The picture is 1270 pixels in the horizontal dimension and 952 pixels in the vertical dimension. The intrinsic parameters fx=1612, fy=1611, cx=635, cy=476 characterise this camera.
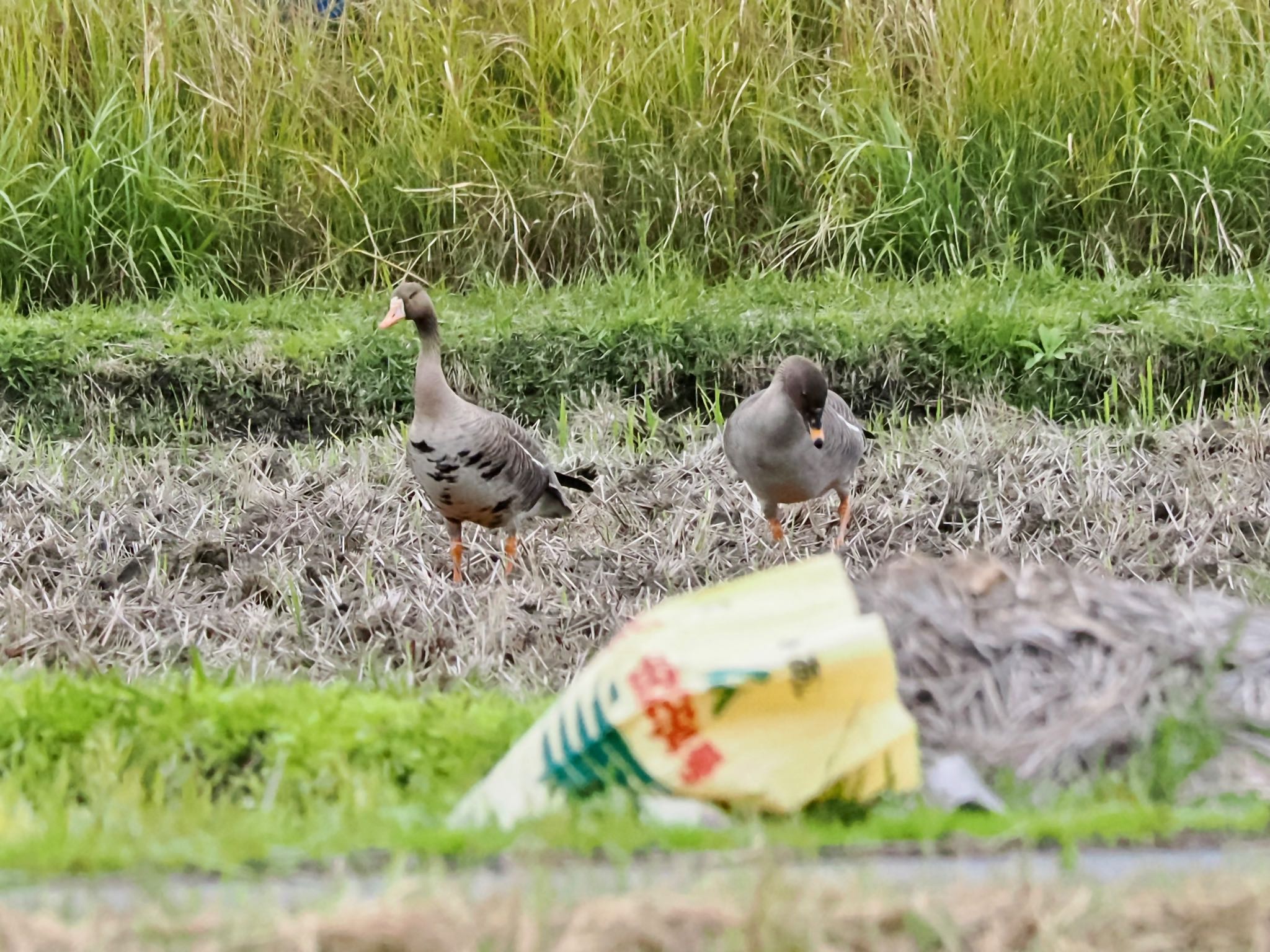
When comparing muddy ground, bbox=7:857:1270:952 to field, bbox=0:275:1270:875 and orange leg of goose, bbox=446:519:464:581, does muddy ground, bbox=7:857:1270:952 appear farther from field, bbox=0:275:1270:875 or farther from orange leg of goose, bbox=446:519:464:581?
orange leg of goose, bbox=446:519:464:581

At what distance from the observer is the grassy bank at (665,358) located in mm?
6059

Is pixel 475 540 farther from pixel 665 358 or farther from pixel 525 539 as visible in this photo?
pixel 665 358

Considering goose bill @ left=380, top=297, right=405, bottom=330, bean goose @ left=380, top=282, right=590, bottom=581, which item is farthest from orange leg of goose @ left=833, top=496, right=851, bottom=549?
goose bill @ left=380, top=297, right=405, bottom=330

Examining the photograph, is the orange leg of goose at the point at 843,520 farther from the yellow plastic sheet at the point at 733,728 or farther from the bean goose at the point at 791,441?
the yellow plastic sheet at the point at 733,728

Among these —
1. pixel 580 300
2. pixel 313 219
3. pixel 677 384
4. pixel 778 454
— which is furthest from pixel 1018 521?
pixel 313 219

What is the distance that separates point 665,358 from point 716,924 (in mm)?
4813

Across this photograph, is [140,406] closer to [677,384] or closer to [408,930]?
[677,384]

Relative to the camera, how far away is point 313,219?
27.0 feet

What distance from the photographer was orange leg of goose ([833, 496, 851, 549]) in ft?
16.4

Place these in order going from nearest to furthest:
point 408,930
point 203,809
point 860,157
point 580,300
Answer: point 408,930 → point 203,809 → point 580,300 → point 860,157

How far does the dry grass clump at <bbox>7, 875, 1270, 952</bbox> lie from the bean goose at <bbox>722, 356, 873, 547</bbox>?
313cm

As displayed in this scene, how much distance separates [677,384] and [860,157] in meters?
2.02

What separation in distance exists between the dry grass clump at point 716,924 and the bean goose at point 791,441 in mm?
3133

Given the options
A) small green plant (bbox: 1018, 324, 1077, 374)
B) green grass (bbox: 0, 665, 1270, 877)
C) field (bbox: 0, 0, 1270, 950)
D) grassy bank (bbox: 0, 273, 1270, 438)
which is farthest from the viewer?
grassy bank (bbox: 0, 273, 1270, 438)
